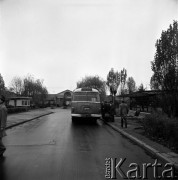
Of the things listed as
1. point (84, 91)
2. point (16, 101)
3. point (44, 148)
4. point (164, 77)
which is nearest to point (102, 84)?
point (16, 101)

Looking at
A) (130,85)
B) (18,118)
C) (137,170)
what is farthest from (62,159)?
(130,85)

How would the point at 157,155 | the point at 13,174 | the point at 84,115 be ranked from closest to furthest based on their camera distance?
1. the point at 13,174
2. the point at 157,155
3. the point at 84,115

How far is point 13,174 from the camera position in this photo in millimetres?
6426

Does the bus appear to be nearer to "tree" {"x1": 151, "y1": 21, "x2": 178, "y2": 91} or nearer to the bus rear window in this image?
the bus rear window

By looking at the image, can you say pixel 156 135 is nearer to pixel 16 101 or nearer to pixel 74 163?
pixel 74 163

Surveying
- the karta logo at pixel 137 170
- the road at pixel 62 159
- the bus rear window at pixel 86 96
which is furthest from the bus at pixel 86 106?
the karta logo at pixel 137 170

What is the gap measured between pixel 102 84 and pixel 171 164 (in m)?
82.2

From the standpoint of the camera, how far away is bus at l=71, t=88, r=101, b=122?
21325 mm

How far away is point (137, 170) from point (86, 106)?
47.8ft

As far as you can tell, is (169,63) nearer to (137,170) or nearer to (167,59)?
(167,59)

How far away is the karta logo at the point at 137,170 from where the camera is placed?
6359mm

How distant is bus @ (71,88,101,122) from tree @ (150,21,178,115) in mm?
7392

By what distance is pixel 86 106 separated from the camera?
21344 millimetres

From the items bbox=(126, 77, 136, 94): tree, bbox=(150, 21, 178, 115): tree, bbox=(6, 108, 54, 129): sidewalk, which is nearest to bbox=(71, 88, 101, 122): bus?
bbox=(6, 108, 54, 129): sidewalk
